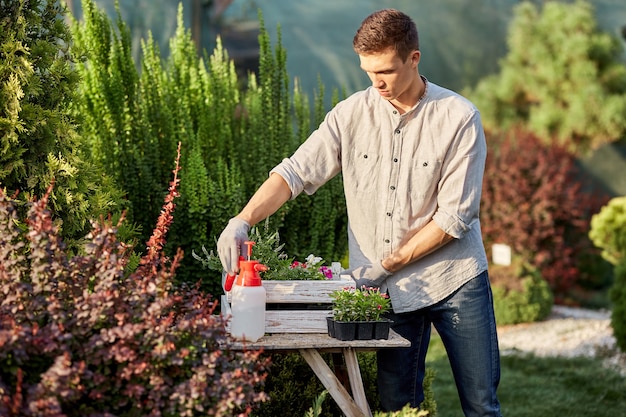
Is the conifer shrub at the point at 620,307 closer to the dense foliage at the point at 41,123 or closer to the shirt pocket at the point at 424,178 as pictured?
the shirt pocket at the point at 424,178

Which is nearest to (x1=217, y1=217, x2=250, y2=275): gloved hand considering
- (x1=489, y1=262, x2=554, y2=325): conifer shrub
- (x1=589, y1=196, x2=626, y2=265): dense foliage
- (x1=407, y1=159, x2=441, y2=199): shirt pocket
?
(x1=407, y1=159, x2=441, y2=199): shirt pocket

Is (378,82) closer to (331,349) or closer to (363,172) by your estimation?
(363,172)

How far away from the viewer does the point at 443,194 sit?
2.74 m

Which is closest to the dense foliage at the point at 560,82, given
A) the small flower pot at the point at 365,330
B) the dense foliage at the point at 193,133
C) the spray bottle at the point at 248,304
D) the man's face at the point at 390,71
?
the dense foliage at the point at 193,133

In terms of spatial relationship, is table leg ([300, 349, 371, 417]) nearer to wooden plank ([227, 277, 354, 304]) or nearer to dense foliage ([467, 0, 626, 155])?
wooden plank ([227, 277, 354, 304])

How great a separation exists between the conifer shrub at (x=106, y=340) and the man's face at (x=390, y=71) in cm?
102

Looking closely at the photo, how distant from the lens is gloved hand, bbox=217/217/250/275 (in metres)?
2.43

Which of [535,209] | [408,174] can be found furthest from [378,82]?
[535,209]

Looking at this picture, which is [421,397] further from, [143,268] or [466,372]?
[143,268]

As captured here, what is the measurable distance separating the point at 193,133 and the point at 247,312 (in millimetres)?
1727

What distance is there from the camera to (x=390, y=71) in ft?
8.63

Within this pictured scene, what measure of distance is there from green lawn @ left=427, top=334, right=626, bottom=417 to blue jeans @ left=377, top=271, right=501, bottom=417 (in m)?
2.12

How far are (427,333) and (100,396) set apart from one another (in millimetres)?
1421

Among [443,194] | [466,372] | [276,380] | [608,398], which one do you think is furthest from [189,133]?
[608,398]
